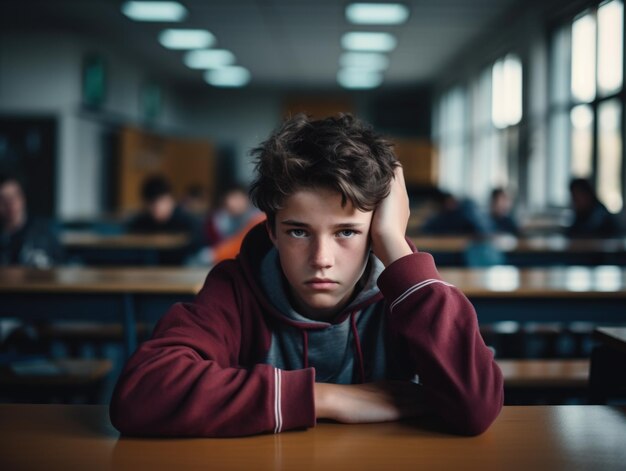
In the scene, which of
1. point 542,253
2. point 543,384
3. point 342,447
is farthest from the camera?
point 542,253

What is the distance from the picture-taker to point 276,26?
8164mm

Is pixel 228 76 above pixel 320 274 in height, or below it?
above

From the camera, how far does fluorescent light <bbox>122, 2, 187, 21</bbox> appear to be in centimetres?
721

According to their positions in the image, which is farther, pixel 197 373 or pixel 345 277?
pixel 345 277

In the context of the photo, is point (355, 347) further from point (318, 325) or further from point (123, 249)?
point (123, 249)

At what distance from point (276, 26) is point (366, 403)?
7.62 metres

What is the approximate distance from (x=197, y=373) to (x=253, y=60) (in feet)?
32.7

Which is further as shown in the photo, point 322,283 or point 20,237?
point 20,237

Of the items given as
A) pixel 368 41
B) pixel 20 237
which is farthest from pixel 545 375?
pixel 368 41

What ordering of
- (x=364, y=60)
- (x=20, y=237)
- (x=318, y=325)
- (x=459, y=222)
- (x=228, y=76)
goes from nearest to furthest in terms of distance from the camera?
1. (x=318, y=325)
2. (x=20, y=237)
3. (x=459, y=222)
4. (x=364, y=60)
5. (x=228, y=76)

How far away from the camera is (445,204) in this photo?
6117 millimetres

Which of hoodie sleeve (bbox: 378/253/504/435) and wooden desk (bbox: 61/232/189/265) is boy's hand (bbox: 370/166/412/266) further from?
wooden desk (bbox: 61/232/189/265)

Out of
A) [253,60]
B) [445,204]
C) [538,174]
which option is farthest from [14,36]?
[538,174]

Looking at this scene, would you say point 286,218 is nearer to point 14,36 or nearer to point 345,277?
point 345,277
